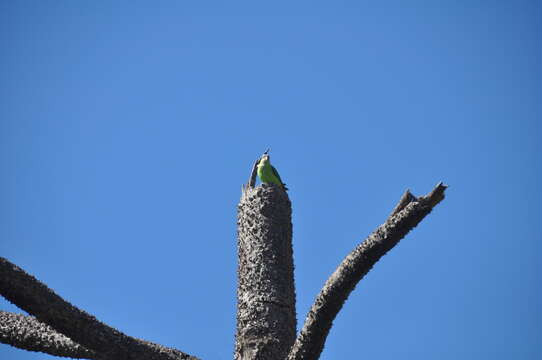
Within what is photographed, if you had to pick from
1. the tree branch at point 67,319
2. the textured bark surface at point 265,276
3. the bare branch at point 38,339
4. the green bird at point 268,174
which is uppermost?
the green bird at point 268,174

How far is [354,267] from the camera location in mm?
2408

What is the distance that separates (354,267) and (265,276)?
935mm

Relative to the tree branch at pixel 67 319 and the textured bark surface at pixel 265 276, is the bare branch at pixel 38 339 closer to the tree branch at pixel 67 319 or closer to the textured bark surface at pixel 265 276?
the tree branch at pixel 67 319

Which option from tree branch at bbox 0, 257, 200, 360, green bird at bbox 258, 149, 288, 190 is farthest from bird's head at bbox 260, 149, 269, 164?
tree branch at bbox 0, 257, 200, 360

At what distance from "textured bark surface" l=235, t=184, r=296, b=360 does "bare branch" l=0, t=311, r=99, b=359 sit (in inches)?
31.6

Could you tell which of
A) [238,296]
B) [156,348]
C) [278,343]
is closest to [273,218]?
[238,296]

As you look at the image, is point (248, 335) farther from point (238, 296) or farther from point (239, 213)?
point (239, 213)

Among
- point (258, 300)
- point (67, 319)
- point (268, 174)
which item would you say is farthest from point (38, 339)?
point (268, 174)

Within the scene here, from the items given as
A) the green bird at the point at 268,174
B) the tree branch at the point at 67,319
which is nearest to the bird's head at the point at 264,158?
the green bird at the point at 268,174

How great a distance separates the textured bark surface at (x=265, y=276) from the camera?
122 inches

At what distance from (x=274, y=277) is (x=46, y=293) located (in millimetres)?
1195

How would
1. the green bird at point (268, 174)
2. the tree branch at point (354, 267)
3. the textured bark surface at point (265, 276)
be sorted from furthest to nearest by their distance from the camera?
the green bird at point (268, 174), the textured bark surface at point (265, 276), the tree branch at point (354, 267)

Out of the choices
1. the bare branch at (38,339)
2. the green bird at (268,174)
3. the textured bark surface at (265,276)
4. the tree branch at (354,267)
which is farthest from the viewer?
the green bird at (268,174)

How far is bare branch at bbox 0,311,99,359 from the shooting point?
2.99 m
